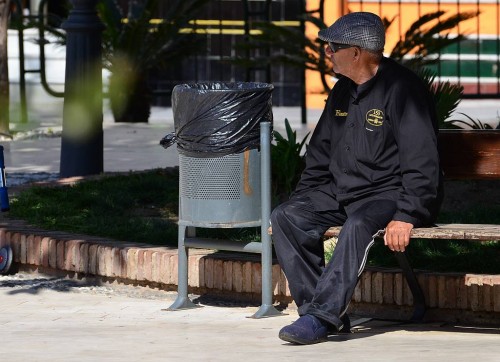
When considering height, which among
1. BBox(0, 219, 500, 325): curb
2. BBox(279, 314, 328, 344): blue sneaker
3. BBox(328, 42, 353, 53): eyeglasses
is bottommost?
BBox(279, 314, 328, 344): blue sneaker

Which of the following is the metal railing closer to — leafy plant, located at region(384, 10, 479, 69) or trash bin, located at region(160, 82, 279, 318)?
leafy plant, located at region(384, 10, 479, 69)

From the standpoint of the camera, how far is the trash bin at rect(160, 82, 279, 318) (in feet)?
21.4

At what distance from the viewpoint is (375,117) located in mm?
6035

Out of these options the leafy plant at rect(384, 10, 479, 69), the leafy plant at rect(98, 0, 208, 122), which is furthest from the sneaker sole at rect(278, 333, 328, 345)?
the leafy plant at rect(98, 0, 208, 122)

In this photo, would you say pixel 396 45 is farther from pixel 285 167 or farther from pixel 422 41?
pixel 285 167

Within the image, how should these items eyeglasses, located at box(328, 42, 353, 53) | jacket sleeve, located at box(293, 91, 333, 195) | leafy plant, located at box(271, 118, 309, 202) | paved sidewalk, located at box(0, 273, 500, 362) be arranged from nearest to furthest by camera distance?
1. paved sidewalk, located at box(0, 273, 500, 362)
2. eyeglasses, located at box(328, 42, 353, 53)
3. jacket sleeve, located at box(293, 91, 333, 195)
4. leafy plant, located at box(271, 118, 309, 202)

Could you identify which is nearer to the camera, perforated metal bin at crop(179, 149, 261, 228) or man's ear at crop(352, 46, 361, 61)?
man's ear at crop(352, 46, 361, 61)

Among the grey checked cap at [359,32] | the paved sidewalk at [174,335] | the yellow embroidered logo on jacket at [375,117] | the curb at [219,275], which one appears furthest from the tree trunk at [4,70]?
the yellow embroidered logo on jacket at [375,117]

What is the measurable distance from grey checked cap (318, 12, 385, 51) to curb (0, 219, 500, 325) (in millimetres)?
1047

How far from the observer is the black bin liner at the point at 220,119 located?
21.5 feet

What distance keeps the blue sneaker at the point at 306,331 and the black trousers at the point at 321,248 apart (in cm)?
4

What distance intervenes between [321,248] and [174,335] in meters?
0.74

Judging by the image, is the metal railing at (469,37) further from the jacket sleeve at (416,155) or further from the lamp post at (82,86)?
the jacket sleeve at (416,155)

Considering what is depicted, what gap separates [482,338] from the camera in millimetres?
5887
